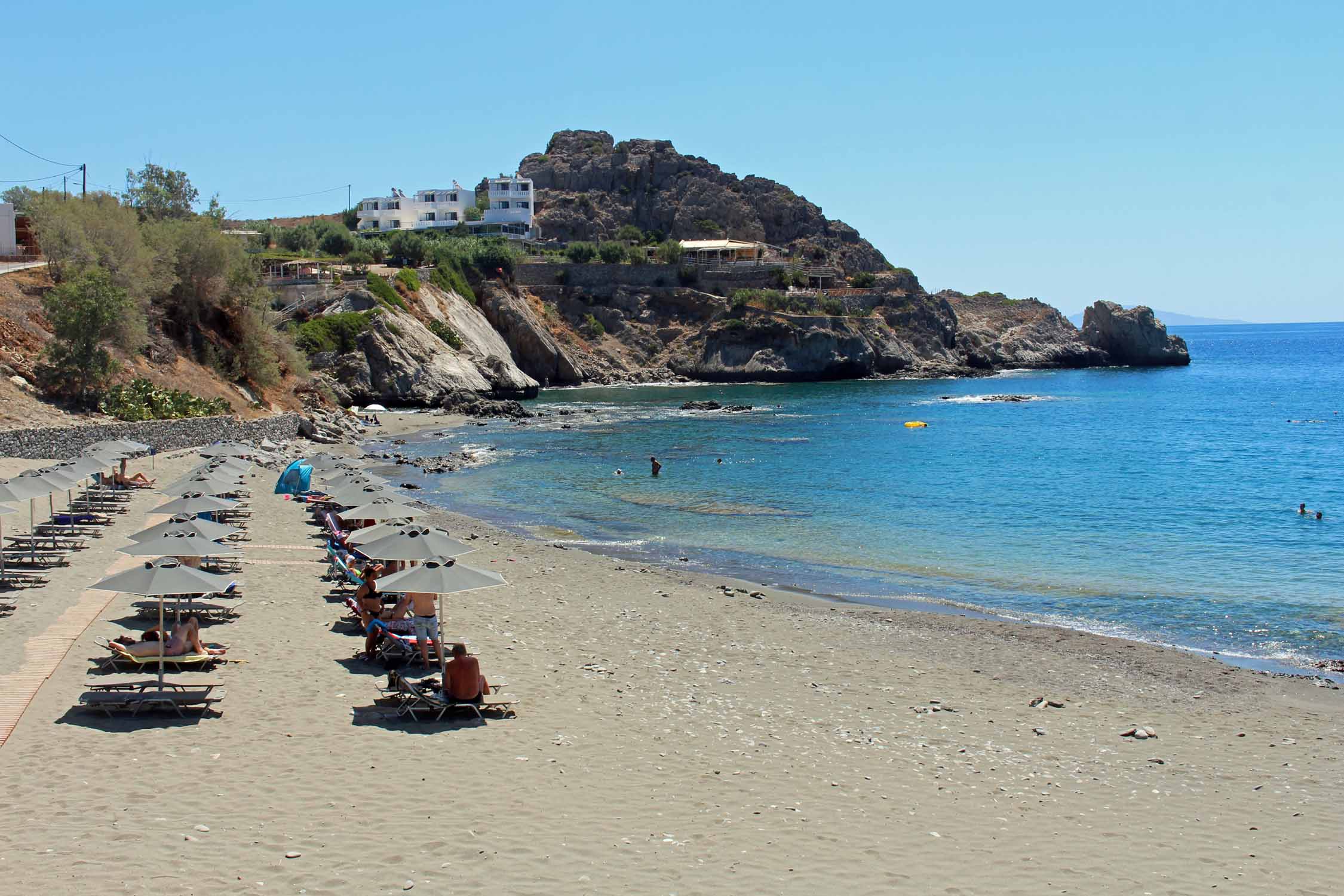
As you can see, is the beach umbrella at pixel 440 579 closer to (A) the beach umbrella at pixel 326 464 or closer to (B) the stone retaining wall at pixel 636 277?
(A) the beach umbrella at pixel 326 464

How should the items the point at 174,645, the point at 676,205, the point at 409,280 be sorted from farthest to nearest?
the point at 676,205 < the point at 409,280 < the point at 174,645

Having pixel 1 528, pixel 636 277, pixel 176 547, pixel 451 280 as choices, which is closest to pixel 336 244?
pixel 451 280

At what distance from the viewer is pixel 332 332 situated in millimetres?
68688

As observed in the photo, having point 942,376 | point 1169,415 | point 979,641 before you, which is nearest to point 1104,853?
point 979,641

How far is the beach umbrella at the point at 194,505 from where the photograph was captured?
18.4m

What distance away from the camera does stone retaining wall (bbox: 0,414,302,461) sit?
31.2 metres

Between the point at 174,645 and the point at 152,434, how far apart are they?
2656 cm

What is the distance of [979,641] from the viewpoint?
709 inches

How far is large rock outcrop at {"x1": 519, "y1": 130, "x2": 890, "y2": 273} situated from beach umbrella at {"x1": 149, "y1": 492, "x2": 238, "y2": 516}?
114m

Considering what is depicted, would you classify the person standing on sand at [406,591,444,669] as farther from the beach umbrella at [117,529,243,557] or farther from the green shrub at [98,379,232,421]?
the green shrub at [98,379,232,421]

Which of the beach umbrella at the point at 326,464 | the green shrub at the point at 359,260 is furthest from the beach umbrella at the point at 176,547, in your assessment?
the green shrub at the point at 359,260

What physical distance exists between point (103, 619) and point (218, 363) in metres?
37.2

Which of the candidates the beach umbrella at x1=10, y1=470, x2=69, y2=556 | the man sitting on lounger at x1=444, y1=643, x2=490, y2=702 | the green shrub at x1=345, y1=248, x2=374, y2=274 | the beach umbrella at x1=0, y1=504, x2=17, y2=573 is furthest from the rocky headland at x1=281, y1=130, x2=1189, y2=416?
the man sitting on lounger at x1=444, y1=643, x2=490, y2=702

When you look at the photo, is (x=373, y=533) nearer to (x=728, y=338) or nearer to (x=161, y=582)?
(x=161, y=582)
